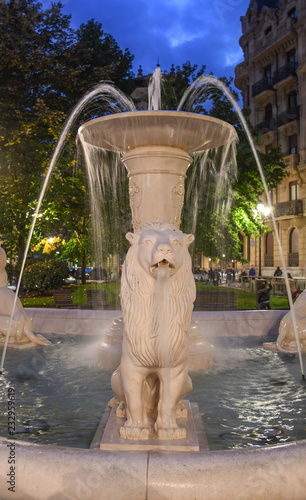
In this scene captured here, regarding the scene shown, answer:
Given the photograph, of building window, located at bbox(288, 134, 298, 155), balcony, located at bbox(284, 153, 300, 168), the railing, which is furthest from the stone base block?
building window, located at bbox(288, 134, 298, 155)

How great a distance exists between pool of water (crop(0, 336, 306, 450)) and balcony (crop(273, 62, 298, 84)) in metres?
34.6

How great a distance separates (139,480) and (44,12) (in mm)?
21641

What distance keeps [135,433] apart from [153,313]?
0.83 meters

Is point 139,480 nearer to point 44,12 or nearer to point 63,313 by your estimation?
point 63,313

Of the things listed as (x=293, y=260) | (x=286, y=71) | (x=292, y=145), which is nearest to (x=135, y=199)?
(x=293, y=260)

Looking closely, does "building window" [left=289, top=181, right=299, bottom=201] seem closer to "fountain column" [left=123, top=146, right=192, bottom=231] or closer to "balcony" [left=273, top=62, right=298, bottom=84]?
"balcony" [left=273, top=62, right=298, bottom=84]

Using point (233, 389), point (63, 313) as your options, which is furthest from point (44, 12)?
point (233, 389)

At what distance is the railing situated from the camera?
39406 mm

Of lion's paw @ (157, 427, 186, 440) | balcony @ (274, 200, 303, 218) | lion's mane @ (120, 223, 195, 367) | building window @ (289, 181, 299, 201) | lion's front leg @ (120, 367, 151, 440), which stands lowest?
lion's paw @ (157, 427, 186, 440)

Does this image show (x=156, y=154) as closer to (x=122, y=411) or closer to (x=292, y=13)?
(x=122, y=411)

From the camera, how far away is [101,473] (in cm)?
271

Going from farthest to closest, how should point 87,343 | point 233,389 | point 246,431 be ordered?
point 87,343 → point 233,389 → point 246,431

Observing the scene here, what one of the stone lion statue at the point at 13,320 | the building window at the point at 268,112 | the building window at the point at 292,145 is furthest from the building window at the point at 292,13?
the stone lion statue at the point at 13,320

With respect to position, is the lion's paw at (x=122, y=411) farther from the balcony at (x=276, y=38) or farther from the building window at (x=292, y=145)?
the balcony at (x=276, y=38)
